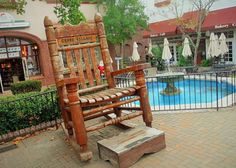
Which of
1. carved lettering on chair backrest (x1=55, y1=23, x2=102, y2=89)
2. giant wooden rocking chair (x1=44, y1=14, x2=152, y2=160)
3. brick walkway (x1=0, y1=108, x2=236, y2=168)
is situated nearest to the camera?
brick walkway (x1=0, y1=108, x2=236, y2=168)

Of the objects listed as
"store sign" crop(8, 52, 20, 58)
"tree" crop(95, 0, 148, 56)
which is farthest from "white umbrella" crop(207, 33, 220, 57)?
"store sign" crop(8, 52, 20, 58)

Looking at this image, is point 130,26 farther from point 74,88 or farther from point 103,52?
point 74,88

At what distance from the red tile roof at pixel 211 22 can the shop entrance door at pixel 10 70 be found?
10391 mm

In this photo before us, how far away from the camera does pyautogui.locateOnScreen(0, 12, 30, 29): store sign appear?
13.7 m

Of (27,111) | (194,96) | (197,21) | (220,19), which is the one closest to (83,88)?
(27,111)

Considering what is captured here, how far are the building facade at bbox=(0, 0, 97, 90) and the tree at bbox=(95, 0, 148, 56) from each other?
6.10 feet

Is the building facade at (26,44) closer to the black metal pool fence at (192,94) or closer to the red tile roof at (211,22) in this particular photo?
the red tile roof at (211,22)

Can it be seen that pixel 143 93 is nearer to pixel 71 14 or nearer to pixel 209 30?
pixel 71 14

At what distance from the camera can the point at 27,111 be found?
17.4ft

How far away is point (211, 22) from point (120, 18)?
6.03 metres

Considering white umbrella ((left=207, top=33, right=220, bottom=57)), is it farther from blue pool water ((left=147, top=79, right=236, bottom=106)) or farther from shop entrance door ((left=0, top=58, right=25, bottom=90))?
shop entrance door ((left=0, top=58, right=25, bottom=90))

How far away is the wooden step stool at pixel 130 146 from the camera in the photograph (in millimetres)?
3121

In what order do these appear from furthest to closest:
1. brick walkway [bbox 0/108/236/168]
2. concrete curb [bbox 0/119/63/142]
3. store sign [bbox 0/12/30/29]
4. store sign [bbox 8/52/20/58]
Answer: store sign [bbox 8/52/20/58] → store sign [bbox 0/12/30/29] → concrete curb [bbox 0/119/63/142] → brick walkway [bbox 0/108/236/168]

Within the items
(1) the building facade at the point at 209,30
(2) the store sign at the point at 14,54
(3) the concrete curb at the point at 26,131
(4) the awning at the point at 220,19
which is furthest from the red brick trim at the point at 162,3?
(3) the concrete curb at the point at 26,131
